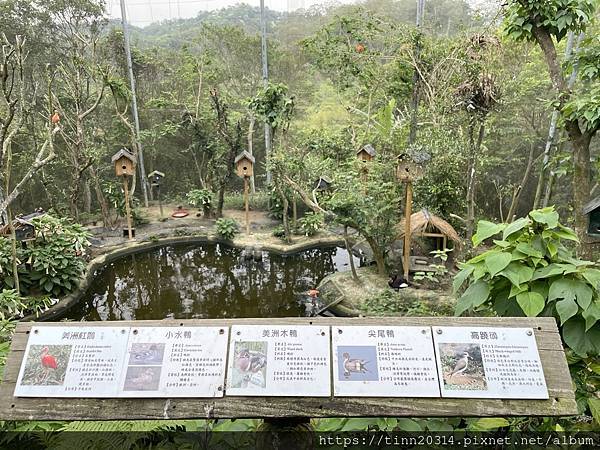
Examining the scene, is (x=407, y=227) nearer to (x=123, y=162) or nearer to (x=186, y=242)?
(x=186, y=242)

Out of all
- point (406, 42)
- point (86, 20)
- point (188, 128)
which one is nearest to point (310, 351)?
point (406, 42)

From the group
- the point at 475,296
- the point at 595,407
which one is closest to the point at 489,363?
the point at 475,296

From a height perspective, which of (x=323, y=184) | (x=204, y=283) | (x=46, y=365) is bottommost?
(x=204, y=283)

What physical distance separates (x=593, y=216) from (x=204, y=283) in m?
6.32

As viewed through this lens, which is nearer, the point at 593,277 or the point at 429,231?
the point at 593,277

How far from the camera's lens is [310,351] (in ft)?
5.42

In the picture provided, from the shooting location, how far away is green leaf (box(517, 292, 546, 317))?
168 cm

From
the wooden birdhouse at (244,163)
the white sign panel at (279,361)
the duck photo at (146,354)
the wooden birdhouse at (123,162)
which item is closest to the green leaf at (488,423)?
the white sign panel at (279,361)

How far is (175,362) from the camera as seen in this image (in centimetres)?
163

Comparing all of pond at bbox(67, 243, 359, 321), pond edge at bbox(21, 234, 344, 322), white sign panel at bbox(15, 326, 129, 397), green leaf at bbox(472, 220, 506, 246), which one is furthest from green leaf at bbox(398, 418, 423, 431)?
pond edge at bbox(21, 234, 344, 322)

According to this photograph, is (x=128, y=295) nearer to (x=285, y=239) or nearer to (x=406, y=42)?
(x=285, y=239)

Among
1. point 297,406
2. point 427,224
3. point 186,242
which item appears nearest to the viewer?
point 297,406

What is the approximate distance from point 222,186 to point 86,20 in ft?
17.1

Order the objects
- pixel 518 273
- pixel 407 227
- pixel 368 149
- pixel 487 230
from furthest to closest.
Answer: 1. pixel 368 149
2. pixel 407 227
3. pixel 487 230
4. pixel 518 273
